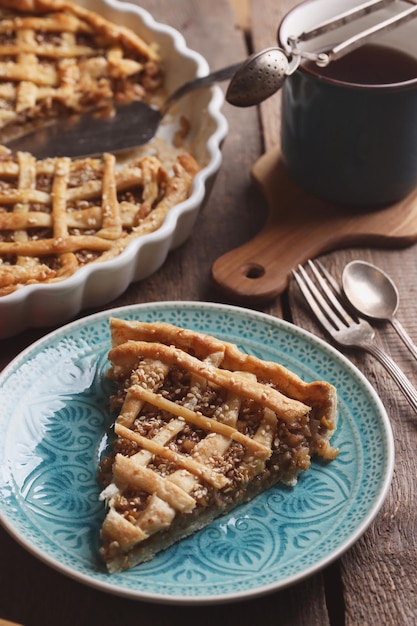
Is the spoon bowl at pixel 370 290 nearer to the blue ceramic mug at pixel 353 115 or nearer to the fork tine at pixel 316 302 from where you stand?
the fork tine at pixel 316 302

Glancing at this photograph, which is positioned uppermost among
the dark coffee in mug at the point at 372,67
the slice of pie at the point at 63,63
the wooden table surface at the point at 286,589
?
the dark coffee in mug at the point at 372,67

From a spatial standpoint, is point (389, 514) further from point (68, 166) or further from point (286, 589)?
point (68, 166)

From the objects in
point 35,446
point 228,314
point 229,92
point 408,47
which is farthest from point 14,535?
point 408,47

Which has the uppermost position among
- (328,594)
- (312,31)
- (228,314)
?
(312,31)

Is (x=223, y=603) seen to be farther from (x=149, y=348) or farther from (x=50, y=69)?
(x=50, y=69)

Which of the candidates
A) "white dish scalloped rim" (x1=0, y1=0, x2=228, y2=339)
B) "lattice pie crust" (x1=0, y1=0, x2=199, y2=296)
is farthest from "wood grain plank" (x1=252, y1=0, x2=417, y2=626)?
"lattice pie crust" (x1=0, y1=0, x2=199, y2=296)

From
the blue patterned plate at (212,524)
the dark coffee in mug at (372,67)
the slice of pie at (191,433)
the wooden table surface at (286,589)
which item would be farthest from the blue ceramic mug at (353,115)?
Result: the slice of pie at (191,433)
